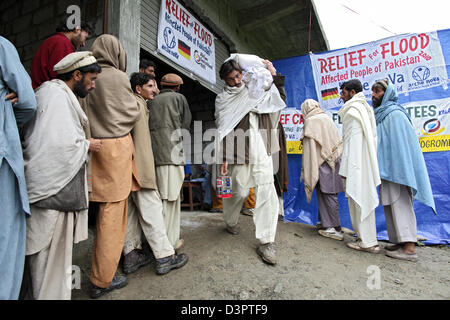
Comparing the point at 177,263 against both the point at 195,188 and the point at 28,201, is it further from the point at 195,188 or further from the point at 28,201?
the point at 195,188

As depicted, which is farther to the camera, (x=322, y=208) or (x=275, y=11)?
(x=275, y=11)

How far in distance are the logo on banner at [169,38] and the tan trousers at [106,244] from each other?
2.93 meters

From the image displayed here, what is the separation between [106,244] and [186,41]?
3.66m

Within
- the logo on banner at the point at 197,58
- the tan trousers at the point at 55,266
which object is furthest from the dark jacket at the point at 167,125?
the logo on banner at the point at 197,58

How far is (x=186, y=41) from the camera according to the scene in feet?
14.0

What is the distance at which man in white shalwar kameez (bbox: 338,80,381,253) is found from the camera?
2758 mm

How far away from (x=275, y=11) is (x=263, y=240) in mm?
5304

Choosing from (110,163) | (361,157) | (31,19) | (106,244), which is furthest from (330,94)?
(31,19)

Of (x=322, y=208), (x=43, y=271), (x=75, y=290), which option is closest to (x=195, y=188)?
(x=322, y=208)

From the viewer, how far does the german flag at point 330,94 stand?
4.61 meters

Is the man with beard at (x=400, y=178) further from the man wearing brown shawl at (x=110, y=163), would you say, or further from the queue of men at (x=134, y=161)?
the man wearing brown shawl at (x=110, y=163)

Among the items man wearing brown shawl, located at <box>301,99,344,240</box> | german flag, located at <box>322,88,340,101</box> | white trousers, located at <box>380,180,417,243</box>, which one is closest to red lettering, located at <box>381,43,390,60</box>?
german flag, located at <box>322,88,340,101</box>

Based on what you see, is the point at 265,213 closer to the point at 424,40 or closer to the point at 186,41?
the point at 186,41

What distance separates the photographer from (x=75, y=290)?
1.77 metres
